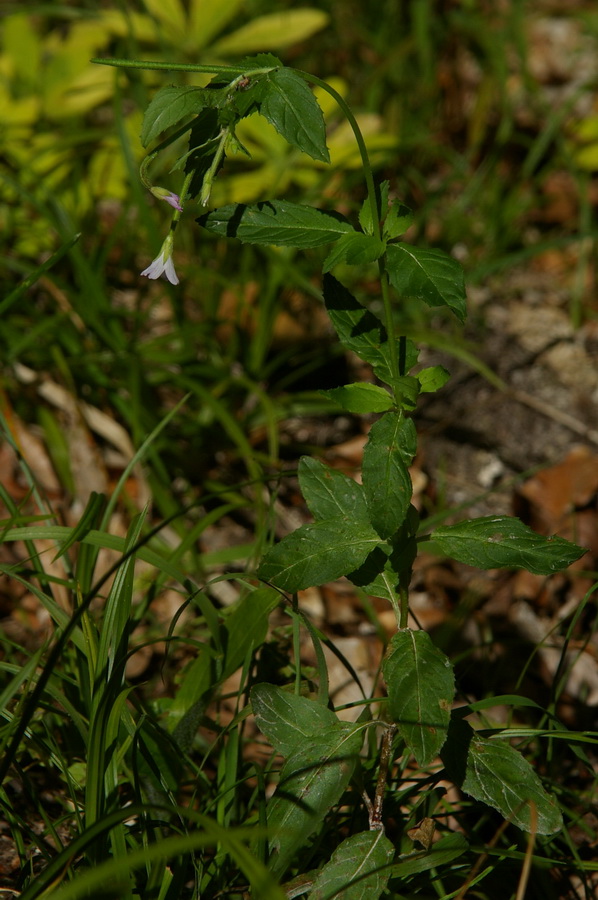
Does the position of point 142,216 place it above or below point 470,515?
above

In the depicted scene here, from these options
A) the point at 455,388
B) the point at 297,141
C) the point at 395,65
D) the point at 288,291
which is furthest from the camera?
the point at 395,65

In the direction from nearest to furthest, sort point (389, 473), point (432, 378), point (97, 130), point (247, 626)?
1. point (389, 473)
2. point (432, 378)
3. point (247, 626)
4. point (97, 130)

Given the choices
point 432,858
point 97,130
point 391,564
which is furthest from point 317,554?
point 97,130

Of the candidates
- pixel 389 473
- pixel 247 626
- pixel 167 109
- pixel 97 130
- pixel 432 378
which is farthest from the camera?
pixel 97 130

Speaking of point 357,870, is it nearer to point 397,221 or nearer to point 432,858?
point 432,858

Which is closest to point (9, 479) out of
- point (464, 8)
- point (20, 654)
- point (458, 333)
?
point (20, 654)

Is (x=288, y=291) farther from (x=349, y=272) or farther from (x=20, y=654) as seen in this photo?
(x=20, y=654)

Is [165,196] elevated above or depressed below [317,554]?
above
